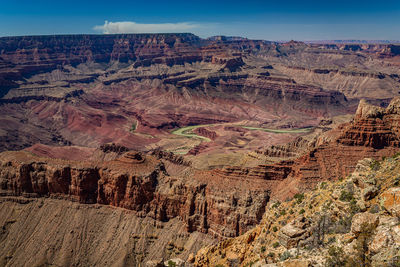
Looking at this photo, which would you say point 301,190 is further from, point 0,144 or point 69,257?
point 0,144

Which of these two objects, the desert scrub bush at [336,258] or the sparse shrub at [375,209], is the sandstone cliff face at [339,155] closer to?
the sparse shrub at [375,209]

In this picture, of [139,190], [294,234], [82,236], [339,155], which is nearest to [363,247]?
[294,234]

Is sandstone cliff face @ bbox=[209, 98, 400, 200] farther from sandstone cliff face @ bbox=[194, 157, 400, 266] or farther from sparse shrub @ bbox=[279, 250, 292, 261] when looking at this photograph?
sparse shrub @ bbox=[279, 250, 292, 261]

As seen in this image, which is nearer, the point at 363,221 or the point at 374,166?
the point at 363,221

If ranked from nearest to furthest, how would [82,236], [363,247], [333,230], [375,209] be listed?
1. [363,247]
2. [375,209]
3. [333,230]
4. [82,236]

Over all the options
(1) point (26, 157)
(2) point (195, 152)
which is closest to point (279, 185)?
(1) point (26, 157)

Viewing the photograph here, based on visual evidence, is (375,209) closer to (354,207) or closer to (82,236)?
(354,207)

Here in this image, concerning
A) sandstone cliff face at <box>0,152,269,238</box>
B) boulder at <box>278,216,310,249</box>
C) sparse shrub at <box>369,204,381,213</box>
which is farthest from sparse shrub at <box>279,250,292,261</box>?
sandstone cliff face at <box>0,152,269,238</box>

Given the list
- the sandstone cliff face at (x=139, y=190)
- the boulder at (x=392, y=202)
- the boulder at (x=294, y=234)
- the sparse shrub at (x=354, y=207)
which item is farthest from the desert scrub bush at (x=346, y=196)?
the sandstone cliff face at (x=139, y=190)
